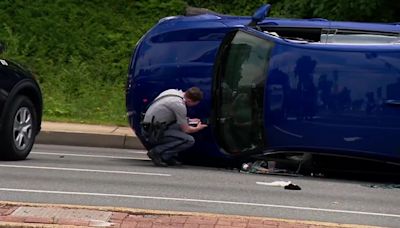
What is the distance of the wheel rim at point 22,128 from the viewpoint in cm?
1013

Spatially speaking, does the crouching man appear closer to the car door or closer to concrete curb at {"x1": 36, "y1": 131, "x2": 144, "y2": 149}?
the car door

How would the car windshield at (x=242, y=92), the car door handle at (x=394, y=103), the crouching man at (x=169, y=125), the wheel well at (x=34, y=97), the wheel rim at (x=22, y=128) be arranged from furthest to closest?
the wheel well at (x=34, y=97), the crouching man at (x=169, y=125), the wheel rim at (x=22, y=128), the car windshield at (x=242, y=92), the car door handle at (x=394, y=103)

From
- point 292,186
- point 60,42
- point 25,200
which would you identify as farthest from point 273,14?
point 25,200

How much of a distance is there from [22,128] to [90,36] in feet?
32.4

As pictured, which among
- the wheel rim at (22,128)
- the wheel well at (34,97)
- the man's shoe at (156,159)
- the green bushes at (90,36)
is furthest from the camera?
the green bushes at (90,36)

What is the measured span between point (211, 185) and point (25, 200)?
232 centimetres

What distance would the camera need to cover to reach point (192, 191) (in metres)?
8.41

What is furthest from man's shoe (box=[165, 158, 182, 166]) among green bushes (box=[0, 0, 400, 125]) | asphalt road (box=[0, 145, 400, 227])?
green bushes (box=[0, 0, 400, 125])

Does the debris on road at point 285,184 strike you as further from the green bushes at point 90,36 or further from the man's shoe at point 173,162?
the green bushes at point 90,36

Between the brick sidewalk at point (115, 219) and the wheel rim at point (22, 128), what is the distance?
360cm

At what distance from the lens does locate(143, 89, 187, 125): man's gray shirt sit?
10250mm

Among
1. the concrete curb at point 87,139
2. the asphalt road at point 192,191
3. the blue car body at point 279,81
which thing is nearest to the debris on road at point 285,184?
the asphalt road at point 192,191

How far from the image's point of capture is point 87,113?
1658 cm

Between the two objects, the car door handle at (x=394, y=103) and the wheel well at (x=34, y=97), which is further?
the wheel well at (x=34, y=97)
